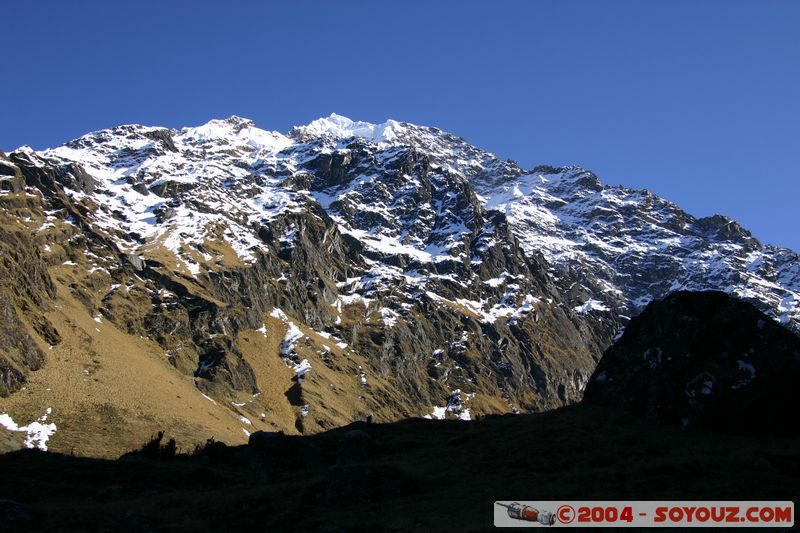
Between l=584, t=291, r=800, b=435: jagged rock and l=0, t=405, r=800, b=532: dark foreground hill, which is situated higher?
l=584, t=291, r=800, b=435: jagged rock

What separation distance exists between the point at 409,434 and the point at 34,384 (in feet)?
258

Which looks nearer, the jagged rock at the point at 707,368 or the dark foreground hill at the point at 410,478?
the dark foreground hill at the point at 410,478

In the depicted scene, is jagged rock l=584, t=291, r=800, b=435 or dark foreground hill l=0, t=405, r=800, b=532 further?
jagged rock l=584, t=291, r=800, b=435

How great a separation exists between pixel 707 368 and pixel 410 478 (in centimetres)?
2186

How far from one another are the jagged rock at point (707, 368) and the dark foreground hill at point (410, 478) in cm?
175

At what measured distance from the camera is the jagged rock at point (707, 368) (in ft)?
136

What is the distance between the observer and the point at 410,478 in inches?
1457

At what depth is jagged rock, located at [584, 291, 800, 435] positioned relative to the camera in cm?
4141

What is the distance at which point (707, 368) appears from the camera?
43.8m

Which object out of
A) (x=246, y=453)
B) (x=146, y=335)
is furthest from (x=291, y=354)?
(x=246, y=453)

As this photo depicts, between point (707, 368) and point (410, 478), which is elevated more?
point (707, 368)

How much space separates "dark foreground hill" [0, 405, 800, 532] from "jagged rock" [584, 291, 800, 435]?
5.75 feet

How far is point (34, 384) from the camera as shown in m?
106

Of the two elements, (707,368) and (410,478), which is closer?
(410,478)
